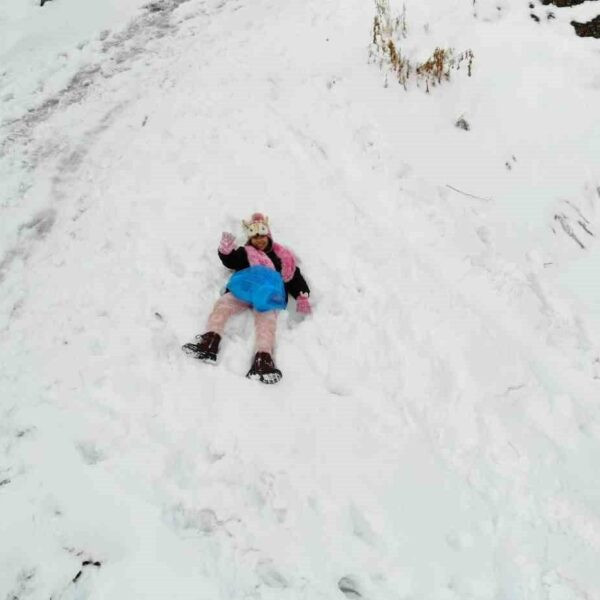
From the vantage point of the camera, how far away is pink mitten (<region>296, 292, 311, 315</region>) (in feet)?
15.4

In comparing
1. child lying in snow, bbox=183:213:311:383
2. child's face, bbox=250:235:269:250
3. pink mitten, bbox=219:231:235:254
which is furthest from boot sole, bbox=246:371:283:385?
child's face, bbox=250:235:269:250

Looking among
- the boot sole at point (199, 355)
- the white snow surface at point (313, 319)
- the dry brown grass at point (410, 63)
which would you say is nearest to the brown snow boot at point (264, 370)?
the white snow surface at point (313, 319)

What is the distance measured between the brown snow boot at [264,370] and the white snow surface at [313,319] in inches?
4.0

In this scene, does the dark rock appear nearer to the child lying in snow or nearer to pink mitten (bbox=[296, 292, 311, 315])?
the child lying in snow

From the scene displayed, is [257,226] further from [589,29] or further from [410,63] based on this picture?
[589,29]

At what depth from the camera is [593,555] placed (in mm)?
3383

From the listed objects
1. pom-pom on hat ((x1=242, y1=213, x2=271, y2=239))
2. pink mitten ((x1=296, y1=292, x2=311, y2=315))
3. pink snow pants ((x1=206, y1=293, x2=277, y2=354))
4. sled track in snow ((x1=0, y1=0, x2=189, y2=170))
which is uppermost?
sled track in snow ((x1=0, y1=0, x2=189, y2=170))

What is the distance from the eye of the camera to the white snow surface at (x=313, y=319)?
3244 millimetres

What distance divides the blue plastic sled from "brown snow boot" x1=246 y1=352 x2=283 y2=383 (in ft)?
1.81

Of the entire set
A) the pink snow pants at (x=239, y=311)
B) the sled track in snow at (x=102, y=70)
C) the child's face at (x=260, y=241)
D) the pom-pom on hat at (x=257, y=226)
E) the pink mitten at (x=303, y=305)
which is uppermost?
the sled track in snow at (x=102, y=70)

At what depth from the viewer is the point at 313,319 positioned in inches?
185

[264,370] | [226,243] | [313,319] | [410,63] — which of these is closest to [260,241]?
[226,243]

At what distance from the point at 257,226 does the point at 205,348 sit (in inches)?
52.7

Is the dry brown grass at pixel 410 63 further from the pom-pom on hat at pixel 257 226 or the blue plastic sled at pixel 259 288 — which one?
the blue plastic sled at pixel 259 288
